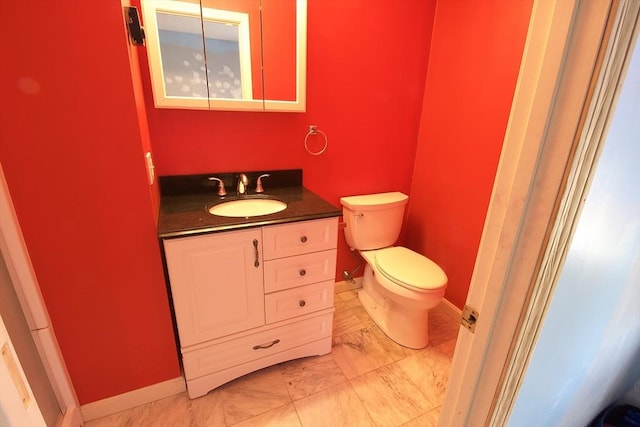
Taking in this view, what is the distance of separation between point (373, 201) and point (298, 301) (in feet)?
2.67

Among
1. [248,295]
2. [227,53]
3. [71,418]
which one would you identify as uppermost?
[227,53]

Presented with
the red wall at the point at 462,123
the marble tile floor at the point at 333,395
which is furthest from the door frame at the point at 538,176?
the red wall at the point at 462,123

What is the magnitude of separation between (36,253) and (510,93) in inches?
82.4

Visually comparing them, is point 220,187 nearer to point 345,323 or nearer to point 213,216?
point 213,216

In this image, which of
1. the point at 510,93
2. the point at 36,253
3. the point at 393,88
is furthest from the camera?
the point at 393,88

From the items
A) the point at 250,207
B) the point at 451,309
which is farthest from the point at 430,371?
the point at 250,207

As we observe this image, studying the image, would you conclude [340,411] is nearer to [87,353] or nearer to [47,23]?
[87,353]

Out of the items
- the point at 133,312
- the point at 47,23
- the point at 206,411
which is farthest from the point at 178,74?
the point at 206,411

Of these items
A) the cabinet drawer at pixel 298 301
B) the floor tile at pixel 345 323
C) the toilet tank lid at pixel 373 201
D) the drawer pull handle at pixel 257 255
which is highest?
the toilet tank lid at pixel 373 201

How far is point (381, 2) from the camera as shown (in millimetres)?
1673

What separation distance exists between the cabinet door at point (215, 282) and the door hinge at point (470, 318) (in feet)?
2.78

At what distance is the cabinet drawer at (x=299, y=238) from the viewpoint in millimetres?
1261

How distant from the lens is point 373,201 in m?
1.87

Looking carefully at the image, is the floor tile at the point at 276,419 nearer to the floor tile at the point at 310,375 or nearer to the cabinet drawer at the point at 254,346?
the floor tile at the point at 310,375
